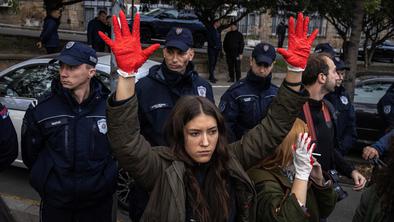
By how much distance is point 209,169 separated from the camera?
215 cm

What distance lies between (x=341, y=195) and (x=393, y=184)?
114 centimetres

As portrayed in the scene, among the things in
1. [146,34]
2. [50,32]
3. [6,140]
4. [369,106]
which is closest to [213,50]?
[50,32]

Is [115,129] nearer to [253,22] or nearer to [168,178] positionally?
[168,178]

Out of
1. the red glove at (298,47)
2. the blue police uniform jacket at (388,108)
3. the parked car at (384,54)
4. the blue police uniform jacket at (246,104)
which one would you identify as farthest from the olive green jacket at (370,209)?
the parked car at (384,54)

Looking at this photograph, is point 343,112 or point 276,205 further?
point 343,112

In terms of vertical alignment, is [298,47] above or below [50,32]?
above

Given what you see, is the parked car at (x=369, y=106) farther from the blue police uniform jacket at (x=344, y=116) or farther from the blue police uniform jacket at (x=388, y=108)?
the blue police uniform jacket at (x=344, y=116)

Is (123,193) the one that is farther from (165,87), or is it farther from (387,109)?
(387,109)

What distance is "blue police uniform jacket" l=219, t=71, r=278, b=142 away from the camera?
3.81m

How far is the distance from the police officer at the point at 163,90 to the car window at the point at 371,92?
559cm

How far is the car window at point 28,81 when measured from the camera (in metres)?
5.66

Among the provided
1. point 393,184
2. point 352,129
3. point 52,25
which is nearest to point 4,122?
point 393,184

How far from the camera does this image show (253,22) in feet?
107

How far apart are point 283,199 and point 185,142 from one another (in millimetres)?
516
